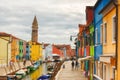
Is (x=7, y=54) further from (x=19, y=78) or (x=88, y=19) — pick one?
(x=88, y=19)

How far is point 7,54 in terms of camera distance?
87688 mm

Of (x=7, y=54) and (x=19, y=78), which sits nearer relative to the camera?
(x=19, y=78)

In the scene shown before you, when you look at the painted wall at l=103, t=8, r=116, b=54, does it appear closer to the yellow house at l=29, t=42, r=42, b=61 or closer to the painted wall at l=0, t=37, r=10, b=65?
the painted wall at l=0, t=37, r=10, b=65

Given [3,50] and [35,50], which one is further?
[35,50]

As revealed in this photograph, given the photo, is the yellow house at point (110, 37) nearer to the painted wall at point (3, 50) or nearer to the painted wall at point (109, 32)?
the painted wall at point (109, 32)

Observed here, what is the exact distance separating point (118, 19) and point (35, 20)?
167 metres

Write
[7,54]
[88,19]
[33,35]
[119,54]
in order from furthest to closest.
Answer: [33,35], [7,54], [88,19], [119,54]

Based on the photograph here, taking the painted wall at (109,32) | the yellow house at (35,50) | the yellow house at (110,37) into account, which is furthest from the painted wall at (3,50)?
the painted wall at (109,32)

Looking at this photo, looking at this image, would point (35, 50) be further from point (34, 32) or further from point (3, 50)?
point (3, 50)

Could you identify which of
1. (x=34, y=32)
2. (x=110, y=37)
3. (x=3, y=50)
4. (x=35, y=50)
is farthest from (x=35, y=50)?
(x=110, y=37)

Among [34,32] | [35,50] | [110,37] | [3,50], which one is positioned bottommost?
[35,50]

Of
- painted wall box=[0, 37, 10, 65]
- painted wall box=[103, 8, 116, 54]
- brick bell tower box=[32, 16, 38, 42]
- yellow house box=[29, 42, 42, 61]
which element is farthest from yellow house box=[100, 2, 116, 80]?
brick bell tower box=[32, 16, 38, 42]

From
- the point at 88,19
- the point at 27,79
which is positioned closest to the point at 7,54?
the point at 27,79

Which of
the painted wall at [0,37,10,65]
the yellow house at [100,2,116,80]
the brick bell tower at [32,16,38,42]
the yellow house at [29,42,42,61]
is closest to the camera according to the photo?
the yellow house at [100,2,116,80]
